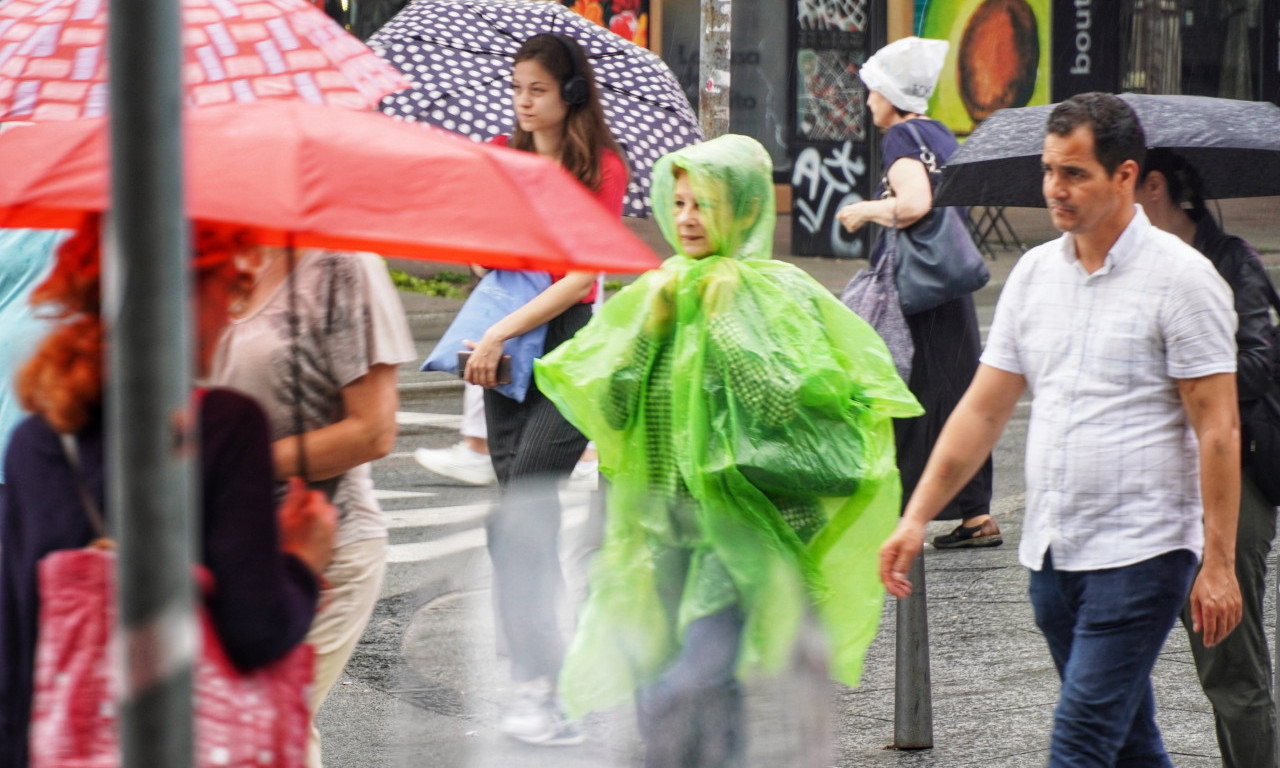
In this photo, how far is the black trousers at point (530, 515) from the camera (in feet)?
15.4

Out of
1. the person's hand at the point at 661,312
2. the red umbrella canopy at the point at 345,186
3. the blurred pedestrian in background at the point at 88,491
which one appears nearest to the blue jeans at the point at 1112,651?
the person's hand at the point at 661,312

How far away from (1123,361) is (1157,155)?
1007mm

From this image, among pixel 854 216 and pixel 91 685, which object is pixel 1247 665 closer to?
pixel 854 216

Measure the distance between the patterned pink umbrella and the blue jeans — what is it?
5.83 ft

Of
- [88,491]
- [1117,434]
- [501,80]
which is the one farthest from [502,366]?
[88,491]

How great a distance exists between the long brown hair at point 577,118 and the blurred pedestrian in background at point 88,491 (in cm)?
240

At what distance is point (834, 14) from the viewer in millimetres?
20562

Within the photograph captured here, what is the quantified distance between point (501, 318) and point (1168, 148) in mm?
1798

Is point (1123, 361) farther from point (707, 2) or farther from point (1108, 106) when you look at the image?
point (707, 2)

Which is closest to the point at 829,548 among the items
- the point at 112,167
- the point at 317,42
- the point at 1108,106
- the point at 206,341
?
the point at 1108,106

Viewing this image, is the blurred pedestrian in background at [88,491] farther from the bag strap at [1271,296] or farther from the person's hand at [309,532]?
the bag strap at [1271,296]

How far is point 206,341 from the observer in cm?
264

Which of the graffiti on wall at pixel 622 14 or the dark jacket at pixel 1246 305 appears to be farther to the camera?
the graffiti on wall at pixel 622 14

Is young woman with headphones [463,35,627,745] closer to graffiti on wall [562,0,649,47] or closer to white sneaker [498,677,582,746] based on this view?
white sneaker [498,677,582,746]
